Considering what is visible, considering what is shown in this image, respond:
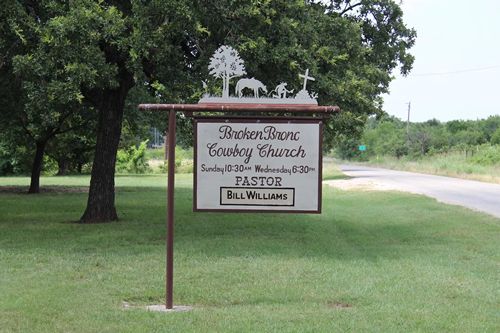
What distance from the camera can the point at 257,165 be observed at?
6.77 m

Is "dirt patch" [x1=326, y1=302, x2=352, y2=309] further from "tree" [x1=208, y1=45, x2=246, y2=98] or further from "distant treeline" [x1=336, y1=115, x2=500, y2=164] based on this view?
"distant treeline" [x1=336, y1=115, x2=500, y2=164]

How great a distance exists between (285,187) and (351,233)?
6776 mm

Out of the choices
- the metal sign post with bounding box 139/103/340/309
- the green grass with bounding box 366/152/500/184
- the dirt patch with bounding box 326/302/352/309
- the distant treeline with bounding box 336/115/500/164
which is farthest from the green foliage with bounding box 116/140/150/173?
the dirt patch with bounding box 326/302/352/309

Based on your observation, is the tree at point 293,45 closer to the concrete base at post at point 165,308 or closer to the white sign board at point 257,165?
the white sign board at point 257,165

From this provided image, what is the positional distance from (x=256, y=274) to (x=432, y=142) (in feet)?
235

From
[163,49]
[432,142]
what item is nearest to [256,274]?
[163,49]

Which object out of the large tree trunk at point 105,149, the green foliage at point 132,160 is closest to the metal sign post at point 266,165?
the large tree trunk at point 105,149

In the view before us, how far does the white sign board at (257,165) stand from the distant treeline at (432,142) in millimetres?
47228

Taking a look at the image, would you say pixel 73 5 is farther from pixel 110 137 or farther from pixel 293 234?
pixel 293 234

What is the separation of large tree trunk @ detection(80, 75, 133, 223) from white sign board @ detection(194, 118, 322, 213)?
748cm

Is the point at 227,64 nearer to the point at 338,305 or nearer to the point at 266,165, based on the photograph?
the point at 266,165

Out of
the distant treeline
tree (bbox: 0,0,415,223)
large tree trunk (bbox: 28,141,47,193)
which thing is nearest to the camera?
tree (bbox: 0,0,415,223)

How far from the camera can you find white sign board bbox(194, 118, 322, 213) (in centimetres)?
675

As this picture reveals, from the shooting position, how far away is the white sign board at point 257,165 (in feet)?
22.1
